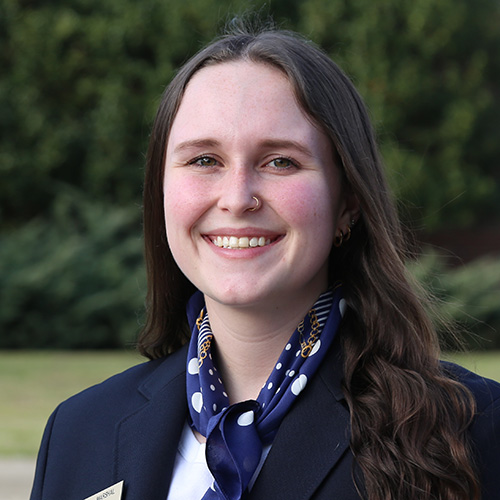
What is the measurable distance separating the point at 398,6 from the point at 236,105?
45.6 ft

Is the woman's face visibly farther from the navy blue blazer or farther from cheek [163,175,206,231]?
the navy blue blazer

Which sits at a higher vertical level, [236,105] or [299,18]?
[236,105]

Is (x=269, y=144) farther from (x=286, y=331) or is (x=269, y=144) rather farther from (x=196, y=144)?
(x=286, y=331)

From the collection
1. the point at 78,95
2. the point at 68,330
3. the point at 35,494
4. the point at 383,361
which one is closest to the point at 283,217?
the point at 383,361

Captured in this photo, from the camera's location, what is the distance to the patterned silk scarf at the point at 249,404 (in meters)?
1.86

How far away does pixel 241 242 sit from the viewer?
1.91 meters

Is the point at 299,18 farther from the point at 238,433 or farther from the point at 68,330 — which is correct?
the point at 238,433

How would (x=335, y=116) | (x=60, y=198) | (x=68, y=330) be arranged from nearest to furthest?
(x=335, y=116) → (x=68, y=330) → (x=60, y=198)

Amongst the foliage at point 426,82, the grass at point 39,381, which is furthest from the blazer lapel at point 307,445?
the foliage at point 426,82

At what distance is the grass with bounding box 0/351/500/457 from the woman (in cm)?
390

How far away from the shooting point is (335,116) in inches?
75.9

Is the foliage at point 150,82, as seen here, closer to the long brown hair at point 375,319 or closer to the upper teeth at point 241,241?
the long brown hair at point 375,319

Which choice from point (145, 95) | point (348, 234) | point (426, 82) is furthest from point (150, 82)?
point (348, 234)

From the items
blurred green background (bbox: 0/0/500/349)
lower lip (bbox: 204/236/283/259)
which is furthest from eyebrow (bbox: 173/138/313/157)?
blurred green background (bbox: 0/0/500/349)
